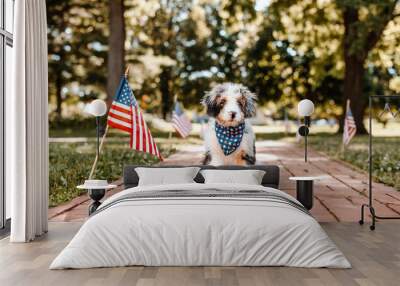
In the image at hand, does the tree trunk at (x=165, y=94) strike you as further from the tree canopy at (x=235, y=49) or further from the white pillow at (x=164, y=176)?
the white pillow at (x=164, y=176)

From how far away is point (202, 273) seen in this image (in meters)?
3.82

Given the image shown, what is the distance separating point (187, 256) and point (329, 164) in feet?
23.2

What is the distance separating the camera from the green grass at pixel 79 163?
7.63m

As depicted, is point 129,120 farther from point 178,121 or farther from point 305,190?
point 178,121

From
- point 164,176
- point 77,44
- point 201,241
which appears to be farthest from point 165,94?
point 201,241

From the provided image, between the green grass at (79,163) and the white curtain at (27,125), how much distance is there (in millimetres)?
1693

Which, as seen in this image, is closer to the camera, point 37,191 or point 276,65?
point 37,191

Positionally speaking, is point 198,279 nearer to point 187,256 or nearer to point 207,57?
point 187,256

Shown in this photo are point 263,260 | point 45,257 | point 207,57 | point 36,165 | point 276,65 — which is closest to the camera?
point 263,260

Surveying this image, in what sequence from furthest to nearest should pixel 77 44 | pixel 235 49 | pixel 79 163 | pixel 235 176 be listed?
pixel 235 49 < pixel 77 44 < pixel 79 163 < pixel 235 176

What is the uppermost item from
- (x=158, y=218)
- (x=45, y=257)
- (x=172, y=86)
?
(x=172, y=86)

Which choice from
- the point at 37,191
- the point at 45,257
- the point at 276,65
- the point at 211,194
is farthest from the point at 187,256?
the point at 276,65

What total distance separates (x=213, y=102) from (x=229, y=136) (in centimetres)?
44

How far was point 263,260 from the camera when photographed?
4.00 m
